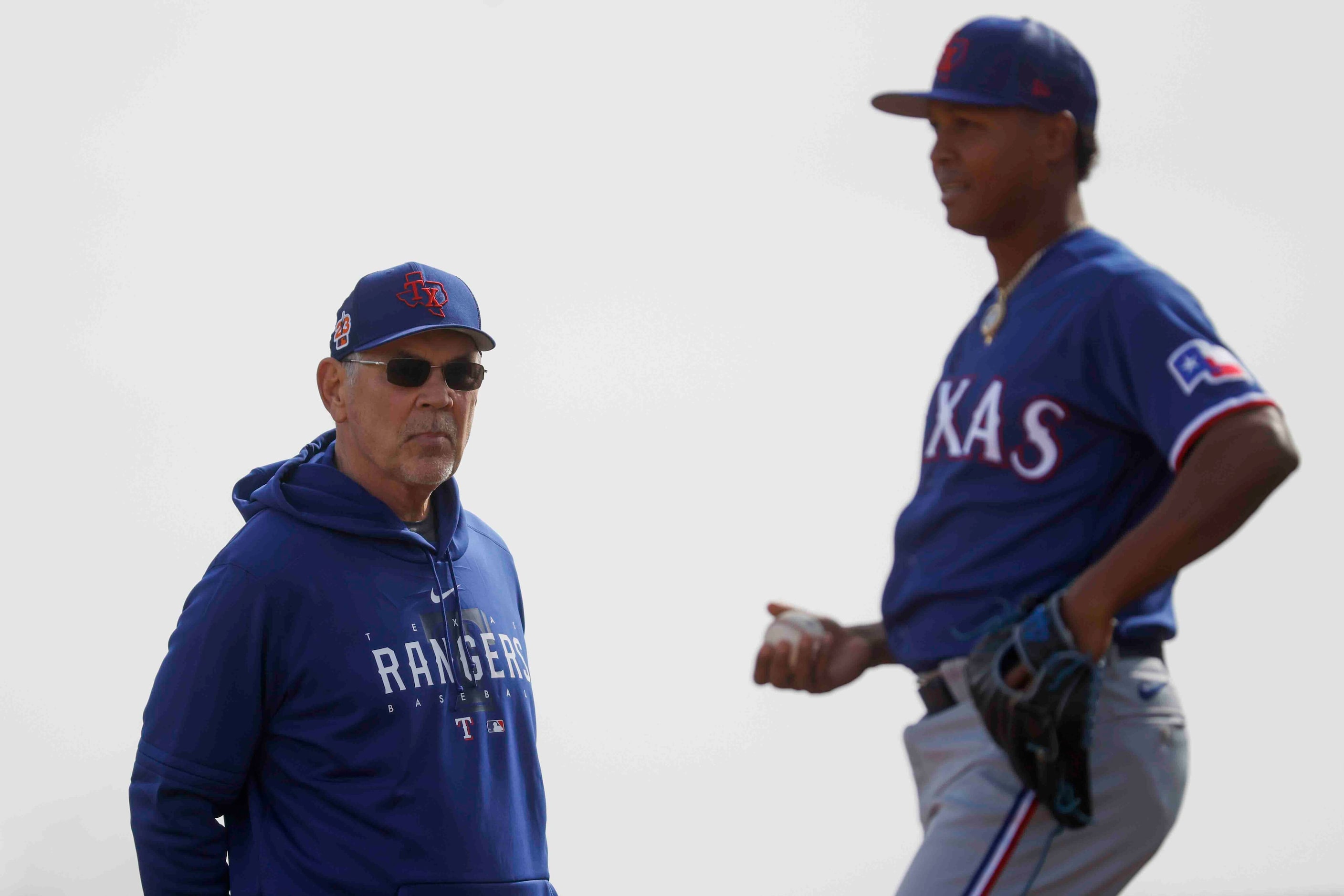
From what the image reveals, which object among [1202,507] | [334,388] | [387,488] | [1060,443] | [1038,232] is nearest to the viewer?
[1202,507]

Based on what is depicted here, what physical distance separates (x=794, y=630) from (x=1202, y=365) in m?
1.05

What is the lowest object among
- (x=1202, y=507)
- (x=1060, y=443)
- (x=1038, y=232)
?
(x=1202, y=507)

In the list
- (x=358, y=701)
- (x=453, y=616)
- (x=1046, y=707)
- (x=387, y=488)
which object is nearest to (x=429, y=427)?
(x=387, y=488)

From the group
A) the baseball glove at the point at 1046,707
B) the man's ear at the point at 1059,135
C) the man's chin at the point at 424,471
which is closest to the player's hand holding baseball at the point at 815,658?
the baseball glove at the point at 1046,707

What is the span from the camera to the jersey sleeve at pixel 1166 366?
8.77 ft

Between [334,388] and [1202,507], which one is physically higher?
[334,388]

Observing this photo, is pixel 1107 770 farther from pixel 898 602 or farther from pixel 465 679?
pixel 465 679

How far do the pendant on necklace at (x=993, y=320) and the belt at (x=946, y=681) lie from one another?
0.65 metres

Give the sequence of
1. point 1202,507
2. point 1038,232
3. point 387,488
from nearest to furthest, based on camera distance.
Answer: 1. point 1202,507
2. point 1038,232
3. point 387,488

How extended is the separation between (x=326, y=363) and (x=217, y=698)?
3.78 feet

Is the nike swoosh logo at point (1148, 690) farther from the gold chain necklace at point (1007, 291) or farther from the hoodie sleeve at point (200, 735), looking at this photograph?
the hoodie sleeve at point (200, 735)

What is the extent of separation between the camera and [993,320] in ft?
10.4

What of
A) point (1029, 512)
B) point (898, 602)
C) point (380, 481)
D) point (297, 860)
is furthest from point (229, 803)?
point (1029, 512)

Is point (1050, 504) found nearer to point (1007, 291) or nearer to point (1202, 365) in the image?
point (1202, 365)
